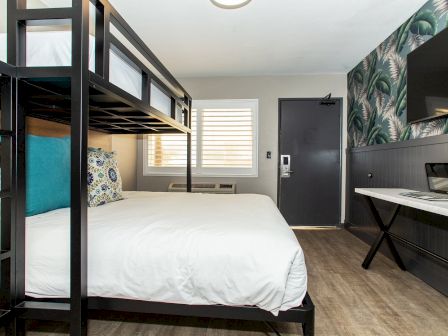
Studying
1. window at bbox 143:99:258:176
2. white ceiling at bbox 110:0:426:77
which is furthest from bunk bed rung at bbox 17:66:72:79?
window at bbox 143:99:258:176

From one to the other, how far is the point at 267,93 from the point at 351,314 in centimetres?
315

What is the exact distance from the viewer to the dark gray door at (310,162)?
394 cm

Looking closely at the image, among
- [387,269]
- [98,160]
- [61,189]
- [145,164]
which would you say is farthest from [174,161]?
[387,269]

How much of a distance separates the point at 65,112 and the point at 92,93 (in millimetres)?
747

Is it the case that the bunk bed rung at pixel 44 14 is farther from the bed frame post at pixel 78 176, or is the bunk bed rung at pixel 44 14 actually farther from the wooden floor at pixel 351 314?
the wooden floor at pixel 351 314

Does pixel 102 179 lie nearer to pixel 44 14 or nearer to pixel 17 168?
pixel 17 168

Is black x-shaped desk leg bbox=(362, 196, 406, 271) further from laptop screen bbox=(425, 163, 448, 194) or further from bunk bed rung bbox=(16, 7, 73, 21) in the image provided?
bunk bed rung bbox=(16, 7, 73, 21)

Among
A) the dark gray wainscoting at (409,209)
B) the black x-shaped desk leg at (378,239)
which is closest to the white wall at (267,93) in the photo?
the dark gray wainscoting at (409,209)

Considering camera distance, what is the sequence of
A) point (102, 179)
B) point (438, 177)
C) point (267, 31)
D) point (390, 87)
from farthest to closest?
1. point (390, 87)
2. point (267, 31)
3. point (102, 179)
4. point (438, 177)

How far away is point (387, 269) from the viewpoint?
2.36 metres

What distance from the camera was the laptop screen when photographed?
5.81ft

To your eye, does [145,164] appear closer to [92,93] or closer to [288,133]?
[288,133]

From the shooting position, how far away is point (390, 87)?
A: 9.19 ft

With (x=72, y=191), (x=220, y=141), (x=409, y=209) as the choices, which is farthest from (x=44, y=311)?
(x=220, y=141)
